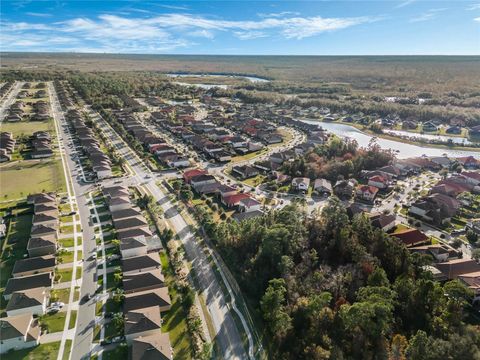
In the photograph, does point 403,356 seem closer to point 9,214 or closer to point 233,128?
point 9,214

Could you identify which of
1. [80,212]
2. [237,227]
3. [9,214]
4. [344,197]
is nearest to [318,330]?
[237,227]

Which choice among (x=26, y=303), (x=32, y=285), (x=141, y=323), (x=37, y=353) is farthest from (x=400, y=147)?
(x=37, y=353)

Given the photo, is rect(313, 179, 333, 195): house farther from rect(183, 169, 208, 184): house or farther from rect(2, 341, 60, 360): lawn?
rect(2, 341, 60, 360): lawn

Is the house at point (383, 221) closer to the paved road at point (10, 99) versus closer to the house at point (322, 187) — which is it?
the house at point (322, 187)

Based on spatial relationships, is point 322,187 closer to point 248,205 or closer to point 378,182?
point 378,182

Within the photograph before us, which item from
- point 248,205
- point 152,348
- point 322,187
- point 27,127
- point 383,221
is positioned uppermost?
point 27,127

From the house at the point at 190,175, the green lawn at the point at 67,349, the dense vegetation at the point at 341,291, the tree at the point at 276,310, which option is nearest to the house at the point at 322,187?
the dense vegetation at the point at 341,291

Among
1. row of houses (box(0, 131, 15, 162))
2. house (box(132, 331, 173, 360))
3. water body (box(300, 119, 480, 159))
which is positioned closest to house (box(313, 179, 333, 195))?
water body (box(300, 119, 480, 159))
